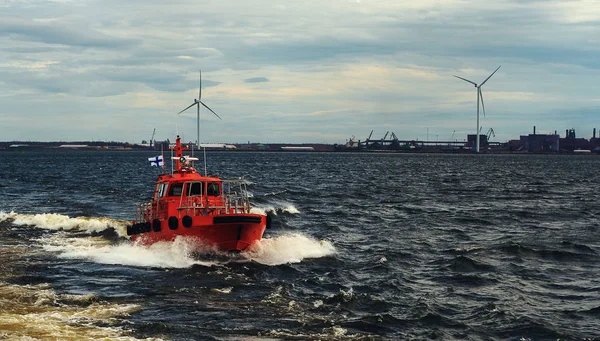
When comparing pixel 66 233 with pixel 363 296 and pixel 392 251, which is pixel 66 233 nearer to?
pixel 392 251

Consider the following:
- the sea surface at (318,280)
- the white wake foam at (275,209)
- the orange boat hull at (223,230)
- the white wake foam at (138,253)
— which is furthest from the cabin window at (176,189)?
the white wake foam at (275,209)

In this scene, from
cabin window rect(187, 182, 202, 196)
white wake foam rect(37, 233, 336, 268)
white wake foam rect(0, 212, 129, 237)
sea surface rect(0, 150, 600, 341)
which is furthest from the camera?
white wake foam rect(0, 212, 129, 237)

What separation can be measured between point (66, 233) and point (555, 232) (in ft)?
89.2

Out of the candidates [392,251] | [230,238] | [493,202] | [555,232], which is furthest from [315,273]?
[493,202]

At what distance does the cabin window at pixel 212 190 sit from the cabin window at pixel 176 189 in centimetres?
121

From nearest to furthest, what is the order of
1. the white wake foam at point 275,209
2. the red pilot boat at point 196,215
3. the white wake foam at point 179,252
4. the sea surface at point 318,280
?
the sea surface at point 318,280, the red pilot boat at point 196,215, the white wake foam at point 179,252, the white wake foam at point 275,209

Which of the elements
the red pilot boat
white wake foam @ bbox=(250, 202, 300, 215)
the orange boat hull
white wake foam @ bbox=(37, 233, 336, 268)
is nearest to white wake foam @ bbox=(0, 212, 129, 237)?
white wake foam @ bbox=(37, 233, 336, 268)

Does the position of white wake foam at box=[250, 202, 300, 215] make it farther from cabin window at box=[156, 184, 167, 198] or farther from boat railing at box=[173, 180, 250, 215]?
boat railing at box=[173, 180, 250, 215]

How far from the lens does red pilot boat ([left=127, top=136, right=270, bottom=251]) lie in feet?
96.7

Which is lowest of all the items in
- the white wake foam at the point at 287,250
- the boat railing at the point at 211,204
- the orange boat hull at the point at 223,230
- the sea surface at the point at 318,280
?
the sea surface at the point at 318,280

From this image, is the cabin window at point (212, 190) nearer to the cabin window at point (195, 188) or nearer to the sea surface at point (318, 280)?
the cabin window at point (195, 188)

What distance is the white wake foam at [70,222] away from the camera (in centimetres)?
4175

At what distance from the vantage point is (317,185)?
3258 inches

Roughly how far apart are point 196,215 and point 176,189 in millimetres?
2832
